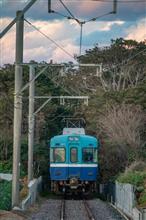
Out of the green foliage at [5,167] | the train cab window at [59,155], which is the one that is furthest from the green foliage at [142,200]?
the green foliage at [5,167]

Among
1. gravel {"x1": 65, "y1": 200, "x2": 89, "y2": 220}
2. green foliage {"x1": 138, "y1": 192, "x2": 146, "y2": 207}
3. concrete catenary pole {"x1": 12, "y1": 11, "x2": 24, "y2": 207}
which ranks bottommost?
gravel {"x1": 65, "y1": 200, "x2": 89, "y2": 220}

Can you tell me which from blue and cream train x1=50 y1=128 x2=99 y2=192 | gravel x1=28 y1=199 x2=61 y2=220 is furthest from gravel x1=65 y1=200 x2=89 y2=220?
blue and cream train x1=50 y1=128 x2=99 y2=192

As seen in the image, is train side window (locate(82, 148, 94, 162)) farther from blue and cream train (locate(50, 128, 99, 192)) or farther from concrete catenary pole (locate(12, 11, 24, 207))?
concrete catenary pole (locate(12, 11, 24, 207))

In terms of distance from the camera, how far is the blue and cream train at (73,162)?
137 ft

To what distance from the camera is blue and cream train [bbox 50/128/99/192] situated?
137 feet

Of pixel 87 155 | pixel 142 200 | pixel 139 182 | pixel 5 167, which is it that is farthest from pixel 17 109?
pixel 5 167

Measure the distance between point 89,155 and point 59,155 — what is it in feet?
5.99

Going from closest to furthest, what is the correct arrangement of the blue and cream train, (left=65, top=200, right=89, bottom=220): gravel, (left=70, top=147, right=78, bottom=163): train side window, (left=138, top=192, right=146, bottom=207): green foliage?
(left=65, top=200, right=89, bottom=220): gravel, (left=138, top=192, right=146, bottom=207): green foliage, the blue and cream train, (left=70, top=147, right=78, bottom=163): train side window

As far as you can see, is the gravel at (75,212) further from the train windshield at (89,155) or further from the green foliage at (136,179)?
the train windshield at (89,155)

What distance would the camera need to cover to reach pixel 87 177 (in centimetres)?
4169

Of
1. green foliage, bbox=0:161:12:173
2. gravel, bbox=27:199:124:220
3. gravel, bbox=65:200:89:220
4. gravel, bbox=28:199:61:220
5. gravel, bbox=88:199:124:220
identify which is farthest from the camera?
green foliage, bbox=0:161:12:173

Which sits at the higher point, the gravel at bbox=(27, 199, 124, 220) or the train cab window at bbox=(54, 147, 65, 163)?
the train cab window at bbox=(54, 147, 65, 163)

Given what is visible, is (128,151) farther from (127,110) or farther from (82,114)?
(82,114)

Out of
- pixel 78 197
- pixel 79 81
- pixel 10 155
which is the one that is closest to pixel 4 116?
pixel 10 155
